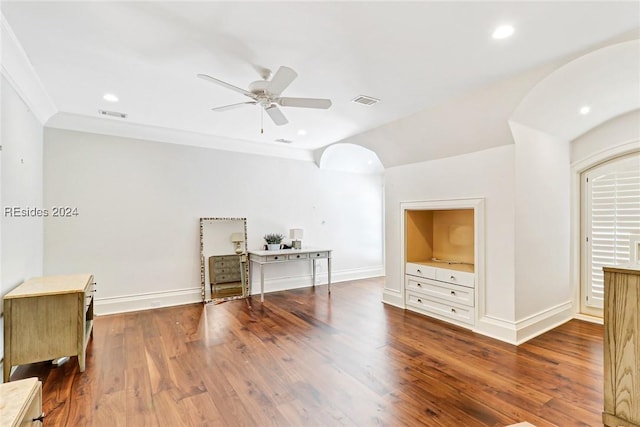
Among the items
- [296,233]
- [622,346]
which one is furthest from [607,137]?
[296,233]

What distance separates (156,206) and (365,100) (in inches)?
142

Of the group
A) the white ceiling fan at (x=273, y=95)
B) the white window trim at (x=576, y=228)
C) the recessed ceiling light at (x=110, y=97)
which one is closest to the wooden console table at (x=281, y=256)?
the white ceiling fan at (x=273, y=95)

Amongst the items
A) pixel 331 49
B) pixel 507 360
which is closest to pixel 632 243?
pixel 507 360

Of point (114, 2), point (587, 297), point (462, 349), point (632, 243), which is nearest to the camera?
point (114, 2)

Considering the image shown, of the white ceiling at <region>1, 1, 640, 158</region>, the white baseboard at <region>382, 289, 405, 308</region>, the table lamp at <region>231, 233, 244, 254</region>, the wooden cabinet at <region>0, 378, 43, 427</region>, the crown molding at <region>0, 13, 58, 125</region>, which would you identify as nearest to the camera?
the wooden cabinet at <region>0, 378, 43, 427</region>

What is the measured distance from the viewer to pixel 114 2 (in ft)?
6.36

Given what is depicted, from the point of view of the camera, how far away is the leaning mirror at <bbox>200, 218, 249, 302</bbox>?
5164 millimetres

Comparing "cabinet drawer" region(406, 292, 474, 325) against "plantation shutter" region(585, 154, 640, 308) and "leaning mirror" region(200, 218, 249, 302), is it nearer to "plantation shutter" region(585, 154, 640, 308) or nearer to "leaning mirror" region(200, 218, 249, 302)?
"plantation shutter" region(585, 154, 640, 308)

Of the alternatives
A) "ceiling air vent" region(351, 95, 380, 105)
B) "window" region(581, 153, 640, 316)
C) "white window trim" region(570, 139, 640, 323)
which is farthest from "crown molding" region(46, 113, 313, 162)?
"window" region(581, 153, 640, 316)

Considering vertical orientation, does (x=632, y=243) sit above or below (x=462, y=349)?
above

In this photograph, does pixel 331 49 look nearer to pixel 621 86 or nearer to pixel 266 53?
pixel 266 53

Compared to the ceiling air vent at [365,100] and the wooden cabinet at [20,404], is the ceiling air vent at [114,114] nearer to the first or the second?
the ceiling air vent at [365,100]

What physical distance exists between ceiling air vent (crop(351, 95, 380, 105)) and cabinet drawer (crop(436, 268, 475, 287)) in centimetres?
247

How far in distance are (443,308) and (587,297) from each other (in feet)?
6.48
